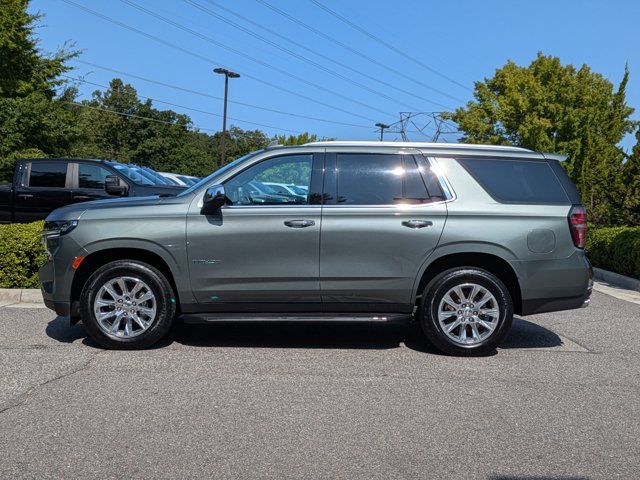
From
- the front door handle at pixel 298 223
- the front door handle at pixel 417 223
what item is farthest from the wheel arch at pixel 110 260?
the front door handle at pixel 417 223

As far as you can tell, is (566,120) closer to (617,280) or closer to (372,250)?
(617,280)

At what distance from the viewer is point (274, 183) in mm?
6324

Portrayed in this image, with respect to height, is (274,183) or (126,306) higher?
(274,183)

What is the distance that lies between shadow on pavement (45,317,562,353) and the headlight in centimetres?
112

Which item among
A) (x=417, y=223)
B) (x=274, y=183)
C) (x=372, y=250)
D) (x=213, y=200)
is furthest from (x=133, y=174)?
(x=417, y=223)

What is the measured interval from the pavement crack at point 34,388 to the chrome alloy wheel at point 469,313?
322cm

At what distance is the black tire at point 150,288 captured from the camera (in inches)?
241

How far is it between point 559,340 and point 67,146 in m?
23.2

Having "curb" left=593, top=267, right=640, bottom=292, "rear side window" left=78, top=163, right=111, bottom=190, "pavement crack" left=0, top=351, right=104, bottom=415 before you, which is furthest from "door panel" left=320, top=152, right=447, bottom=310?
"rear side window" left=78, top=163, right=111, bottom=190

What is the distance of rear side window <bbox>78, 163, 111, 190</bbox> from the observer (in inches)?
503

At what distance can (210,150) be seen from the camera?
105 m

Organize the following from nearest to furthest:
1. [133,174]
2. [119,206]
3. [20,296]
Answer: [119,206] < [20,296] < [133,174]

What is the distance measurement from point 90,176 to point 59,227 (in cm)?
700

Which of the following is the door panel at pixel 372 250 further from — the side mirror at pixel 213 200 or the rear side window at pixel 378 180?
the side mirror at pixel 213 200
